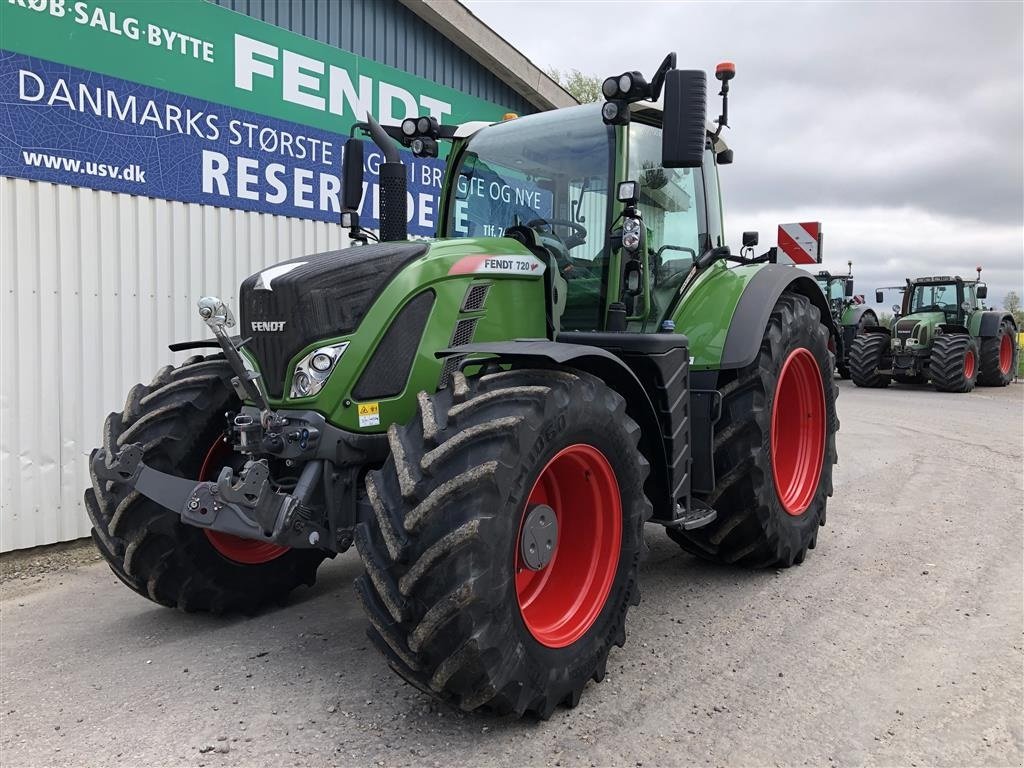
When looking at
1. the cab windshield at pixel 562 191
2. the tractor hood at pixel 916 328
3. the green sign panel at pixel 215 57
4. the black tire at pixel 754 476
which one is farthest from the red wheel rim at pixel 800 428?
the tractor hood at pixel 916 328

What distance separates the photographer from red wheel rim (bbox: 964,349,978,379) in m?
15.1

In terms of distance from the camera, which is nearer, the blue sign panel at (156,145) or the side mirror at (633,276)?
the side mirror at (633,276)

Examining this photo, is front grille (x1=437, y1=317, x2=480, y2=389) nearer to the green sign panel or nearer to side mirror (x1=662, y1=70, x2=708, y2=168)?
side mirror (x1=662, y1=70, x2=708, y2=168)

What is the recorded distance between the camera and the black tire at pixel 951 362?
581 inches

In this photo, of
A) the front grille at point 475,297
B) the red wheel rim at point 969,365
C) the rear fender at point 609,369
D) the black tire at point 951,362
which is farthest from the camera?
the red wheel rim at point 969,365

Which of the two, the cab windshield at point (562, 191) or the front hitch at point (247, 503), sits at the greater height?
the cab windshield at point (562, 191)

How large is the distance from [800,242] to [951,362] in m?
8.84

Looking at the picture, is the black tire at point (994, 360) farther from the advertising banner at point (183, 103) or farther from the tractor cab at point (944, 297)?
the advertising banner at point (183, 103)

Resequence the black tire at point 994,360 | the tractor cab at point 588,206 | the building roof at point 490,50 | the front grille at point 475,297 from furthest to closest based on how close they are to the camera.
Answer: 1. the black tire at point 994,360
2. the building roof at point 490,50
3. the tractor cab at point 588,206
4. the front grille at point 475,297

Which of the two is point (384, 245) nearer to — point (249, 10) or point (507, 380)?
point (507, 380)

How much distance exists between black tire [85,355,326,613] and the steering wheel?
170cm

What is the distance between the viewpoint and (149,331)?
552cm

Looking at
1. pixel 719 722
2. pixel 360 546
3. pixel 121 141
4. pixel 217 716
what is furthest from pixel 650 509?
pixel 121 141

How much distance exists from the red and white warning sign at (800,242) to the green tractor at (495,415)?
3.23 m
